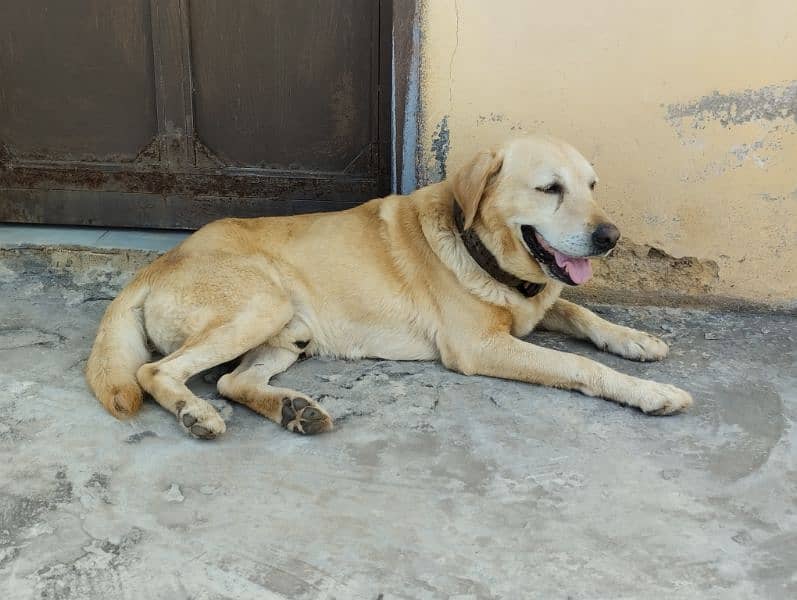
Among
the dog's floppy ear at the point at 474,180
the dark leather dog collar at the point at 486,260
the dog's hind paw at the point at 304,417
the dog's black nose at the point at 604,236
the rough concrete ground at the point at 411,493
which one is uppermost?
the dog's floppy ear at the point at 474,180

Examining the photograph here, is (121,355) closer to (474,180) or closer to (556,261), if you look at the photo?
(474,180)

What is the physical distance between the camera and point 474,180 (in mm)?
2996

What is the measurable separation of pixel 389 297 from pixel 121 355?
110cm

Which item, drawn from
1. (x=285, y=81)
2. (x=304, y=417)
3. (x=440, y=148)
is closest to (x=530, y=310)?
(x=440, y=148)

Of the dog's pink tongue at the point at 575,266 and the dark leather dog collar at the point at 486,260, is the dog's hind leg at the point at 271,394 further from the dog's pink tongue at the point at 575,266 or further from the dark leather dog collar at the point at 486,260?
the dog's pink tongue at the point at 575,266

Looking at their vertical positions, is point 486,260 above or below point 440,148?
below

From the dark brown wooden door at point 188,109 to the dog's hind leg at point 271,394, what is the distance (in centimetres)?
134

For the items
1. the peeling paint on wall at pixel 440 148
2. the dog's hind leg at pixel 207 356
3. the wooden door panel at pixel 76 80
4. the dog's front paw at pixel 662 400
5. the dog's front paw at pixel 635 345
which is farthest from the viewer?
the wooden door panel at pixel 76 80

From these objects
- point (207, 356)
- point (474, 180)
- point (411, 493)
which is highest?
point (474, 180)

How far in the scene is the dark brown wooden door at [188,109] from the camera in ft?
13.3

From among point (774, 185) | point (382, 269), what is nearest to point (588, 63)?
point (774, 185)

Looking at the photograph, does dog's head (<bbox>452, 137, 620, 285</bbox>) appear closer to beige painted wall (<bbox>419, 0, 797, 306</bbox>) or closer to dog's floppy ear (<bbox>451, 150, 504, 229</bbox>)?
dog's floppy ear (<bbox>451, 150, 504, 229</bbox>)

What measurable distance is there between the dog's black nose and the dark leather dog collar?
42cm

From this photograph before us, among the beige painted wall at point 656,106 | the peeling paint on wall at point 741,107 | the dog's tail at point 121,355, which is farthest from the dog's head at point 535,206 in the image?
the dog's tail at point 121,355
